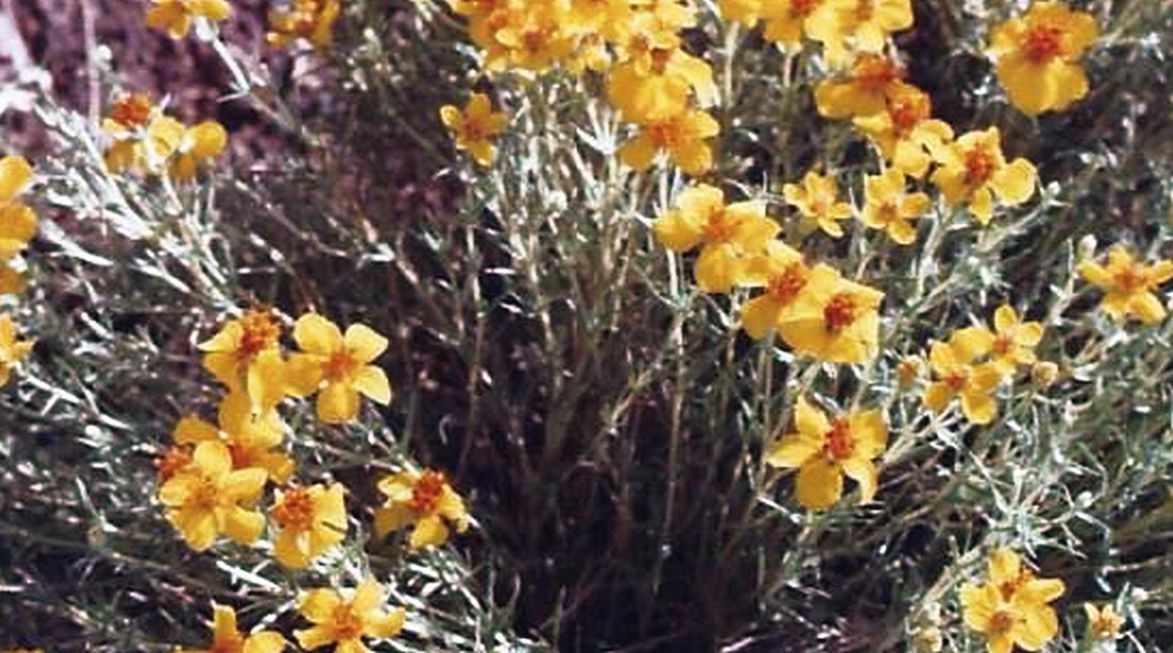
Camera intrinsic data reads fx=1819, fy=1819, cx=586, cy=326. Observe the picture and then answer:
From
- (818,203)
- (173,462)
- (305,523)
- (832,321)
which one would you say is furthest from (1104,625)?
(173,462)

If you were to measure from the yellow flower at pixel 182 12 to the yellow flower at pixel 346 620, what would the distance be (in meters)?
0.64

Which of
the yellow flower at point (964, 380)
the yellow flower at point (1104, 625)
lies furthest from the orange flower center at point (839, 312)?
the yellow flower at point (1104, 625)

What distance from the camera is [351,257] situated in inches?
86.7

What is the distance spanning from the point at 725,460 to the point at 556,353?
27 centimetres

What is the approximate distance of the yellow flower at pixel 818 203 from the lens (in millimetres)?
1758

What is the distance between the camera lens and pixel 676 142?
173cm

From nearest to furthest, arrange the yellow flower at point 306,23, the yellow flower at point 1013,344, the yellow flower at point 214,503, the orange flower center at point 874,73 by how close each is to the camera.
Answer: the yellow flower at point 214,503
the yellow flower at point 1013,344
the orange flower center at point 874,73
the yellow flower at point 306,23

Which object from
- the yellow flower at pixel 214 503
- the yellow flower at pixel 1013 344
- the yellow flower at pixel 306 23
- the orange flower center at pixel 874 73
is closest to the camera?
the yellow flower at pixel 214 503

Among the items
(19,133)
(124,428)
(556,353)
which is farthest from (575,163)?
(19,133)

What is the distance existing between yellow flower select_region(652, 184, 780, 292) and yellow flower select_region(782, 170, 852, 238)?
0.31 feet

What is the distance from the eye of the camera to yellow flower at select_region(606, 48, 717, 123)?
1702 mm

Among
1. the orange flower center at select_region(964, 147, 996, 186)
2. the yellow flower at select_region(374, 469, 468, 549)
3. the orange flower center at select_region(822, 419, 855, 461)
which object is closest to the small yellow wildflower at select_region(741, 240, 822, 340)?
the orange flower center at select_region(822, 419, 855, 461)

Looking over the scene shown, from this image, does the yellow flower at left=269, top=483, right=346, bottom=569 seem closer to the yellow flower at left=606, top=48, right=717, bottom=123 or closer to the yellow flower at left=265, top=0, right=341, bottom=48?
the yellow flower at left=606, top=48, right=717, bottom=123

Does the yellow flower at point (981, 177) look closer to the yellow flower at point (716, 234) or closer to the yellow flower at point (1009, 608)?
the yellow flower at point (716, 234)
